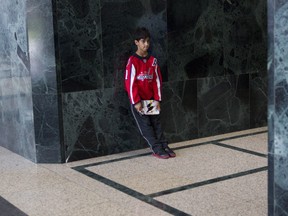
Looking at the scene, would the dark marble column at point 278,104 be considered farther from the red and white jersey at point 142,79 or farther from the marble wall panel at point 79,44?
the marble wall panel at point 79,44

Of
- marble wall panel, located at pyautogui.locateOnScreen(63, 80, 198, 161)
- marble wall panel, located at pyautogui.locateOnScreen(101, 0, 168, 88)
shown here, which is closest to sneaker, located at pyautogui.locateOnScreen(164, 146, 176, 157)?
marble wall panel, located at pyautogui.locateOnScreen(63, 80, 198, 161)

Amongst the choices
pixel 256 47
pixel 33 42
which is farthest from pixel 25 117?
pixel 256 47

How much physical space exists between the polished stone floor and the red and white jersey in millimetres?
666

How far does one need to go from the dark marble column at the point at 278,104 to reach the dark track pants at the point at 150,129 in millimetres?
2700

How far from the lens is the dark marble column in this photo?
241 centimetres

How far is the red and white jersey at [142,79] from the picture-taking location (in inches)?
200

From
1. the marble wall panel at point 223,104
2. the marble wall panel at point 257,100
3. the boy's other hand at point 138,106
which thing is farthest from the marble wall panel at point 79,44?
the marble wall panel at point 257,100

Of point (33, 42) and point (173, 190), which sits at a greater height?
point (33, 42)

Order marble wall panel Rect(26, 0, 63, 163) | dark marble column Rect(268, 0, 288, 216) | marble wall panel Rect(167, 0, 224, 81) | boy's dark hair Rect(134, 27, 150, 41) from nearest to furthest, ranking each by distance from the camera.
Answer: dark marble column Rect(268, 0, 288, 216) → marble wall panel Rect(26, 0, 63, 163) → boy's dark hair Rect(134, 27, 150, 41) → marble wall panel Rect(167, 0, 224, 81)

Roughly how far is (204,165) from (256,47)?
92.0 inches

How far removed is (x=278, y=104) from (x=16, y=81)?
139 inches

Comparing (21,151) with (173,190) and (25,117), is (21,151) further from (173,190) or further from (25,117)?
(173,190)

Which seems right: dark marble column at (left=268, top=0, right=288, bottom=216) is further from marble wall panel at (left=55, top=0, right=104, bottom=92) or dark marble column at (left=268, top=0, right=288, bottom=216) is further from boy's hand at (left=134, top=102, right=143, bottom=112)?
marble wall panel at (left=55, top=0, right=104, bottom=92)

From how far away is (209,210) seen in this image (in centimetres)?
357
